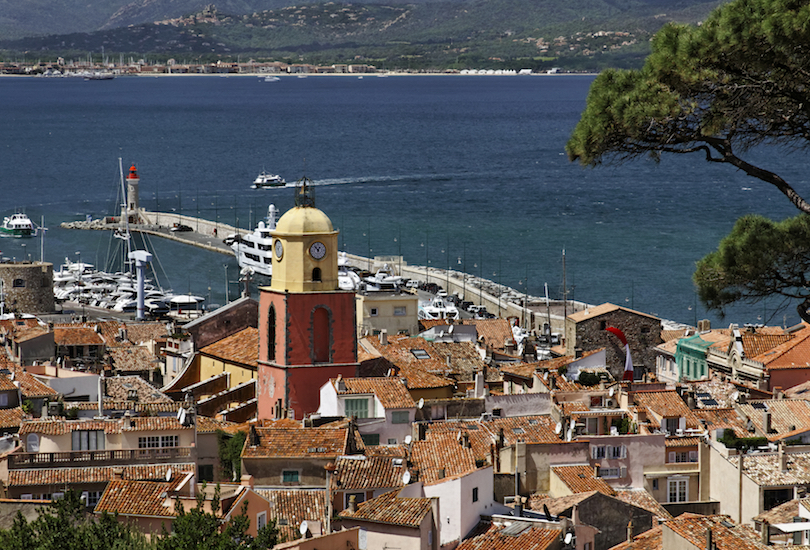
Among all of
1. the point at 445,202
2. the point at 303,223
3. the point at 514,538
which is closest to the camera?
the point at 514,538

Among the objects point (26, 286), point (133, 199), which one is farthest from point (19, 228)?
point (26, 286)

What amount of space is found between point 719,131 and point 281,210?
100m

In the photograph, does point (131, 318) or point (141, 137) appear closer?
point (131, 318)

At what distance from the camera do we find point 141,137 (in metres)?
193

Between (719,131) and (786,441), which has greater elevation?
(719,131)

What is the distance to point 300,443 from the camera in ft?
75.2

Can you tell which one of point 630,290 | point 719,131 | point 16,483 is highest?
point 719,131

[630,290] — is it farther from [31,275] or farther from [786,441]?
[786,441]

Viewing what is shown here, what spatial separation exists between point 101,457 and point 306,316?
6088 millimetres

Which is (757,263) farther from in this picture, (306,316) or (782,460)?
(306,316)

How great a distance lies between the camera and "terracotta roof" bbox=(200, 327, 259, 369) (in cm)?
3108

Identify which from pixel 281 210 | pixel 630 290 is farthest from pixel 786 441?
pixel 281 210

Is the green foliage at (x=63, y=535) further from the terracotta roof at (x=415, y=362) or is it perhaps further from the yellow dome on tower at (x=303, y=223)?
the terracotta roof at (x=415, y=362)

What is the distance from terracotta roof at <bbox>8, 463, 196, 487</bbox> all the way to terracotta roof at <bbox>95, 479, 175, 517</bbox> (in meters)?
1.72
